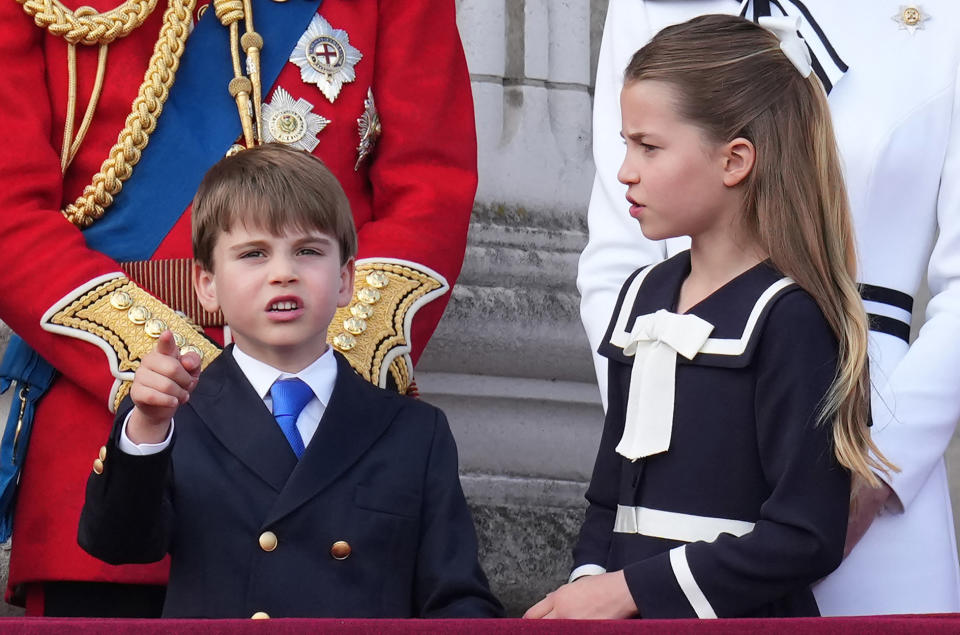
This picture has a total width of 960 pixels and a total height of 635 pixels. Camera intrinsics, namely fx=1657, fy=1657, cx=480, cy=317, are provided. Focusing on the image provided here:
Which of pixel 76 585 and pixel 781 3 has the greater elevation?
pixel 781 3

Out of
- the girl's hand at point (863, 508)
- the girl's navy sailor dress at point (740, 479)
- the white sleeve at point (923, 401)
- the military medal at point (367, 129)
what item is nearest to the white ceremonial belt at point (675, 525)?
the girl's navy sailor dress at point (740, 479)

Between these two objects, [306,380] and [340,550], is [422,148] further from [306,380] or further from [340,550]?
[340,550]

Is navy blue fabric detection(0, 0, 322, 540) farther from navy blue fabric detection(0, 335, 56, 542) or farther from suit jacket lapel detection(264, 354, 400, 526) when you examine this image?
suit jacket lapel detection(264, 354, 400, 526)

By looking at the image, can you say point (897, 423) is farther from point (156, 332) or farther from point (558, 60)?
point (558, 60)

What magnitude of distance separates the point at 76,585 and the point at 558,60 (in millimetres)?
1906

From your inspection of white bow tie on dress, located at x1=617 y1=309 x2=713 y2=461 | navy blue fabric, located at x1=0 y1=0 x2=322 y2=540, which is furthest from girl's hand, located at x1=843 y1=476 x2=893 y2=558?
navy blue fabric, located at x1=0 y1=0 x2=322 y2=540

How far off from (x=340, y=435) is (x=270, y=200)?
32 centimetres

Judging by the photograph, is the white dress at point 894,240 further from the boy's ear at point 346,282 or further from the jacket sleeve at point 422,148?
the boy's ear at point 346,282

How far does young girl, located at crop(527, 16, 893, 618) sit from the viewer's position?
1.85 meters

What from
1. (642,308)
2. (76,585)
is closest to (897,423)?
(642,308)

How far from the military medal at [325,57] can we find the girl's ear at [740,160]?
760 mm

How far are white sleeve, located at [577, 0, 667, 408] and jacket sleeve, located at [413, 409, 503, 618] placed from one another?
12.0 inches

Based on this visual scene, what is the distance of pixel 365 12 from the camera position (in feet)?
8.69

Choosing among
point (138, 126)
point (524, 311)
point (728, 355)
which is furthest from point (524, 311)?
point (728, 355)
